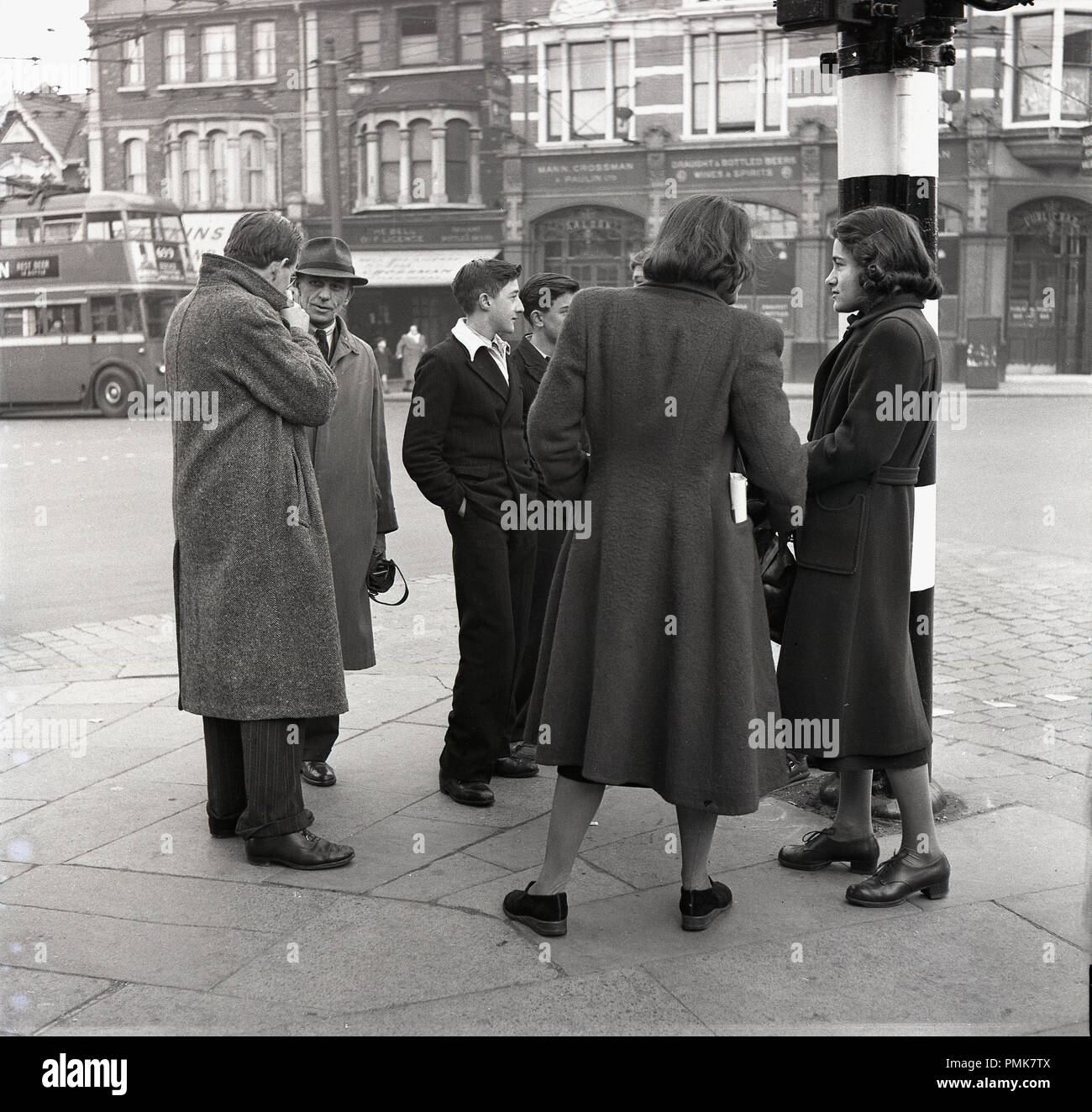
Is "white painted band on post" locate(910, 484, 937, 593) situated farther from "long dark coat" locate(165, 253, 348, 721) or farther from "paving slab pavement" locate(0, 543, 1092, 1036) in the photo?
"long dark coat" locate(165, 253, 348, 721)

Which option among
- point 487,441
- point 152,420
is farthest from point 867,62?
point 152,420

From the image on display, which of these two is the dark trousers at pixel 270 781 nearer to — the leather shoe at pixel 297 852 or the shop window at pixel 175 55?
the leather shoe at pixel 297 852

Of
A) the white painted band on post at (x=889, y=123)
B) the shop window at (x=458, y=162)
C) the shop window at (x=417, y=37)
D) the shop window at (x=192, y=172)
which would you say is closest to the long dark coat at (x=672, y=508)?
the white painted band on post at (x=889, y=123)

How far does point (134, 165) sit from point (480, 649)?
112ft

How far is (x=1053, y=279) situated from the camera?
3059cm

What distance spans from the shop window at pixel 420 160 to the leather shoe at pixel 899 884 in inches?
1246

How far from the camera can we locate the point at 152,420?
977 inches

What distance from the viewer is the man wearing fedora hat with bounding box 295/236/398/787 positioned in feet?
16.1

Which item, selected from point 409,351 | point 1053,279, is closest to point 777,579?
point 409,351

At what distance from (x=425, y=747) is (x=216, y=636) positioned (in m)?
1.48

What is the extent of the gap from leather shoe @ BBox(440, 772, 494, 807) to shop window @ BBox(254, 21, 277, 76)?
32960mm

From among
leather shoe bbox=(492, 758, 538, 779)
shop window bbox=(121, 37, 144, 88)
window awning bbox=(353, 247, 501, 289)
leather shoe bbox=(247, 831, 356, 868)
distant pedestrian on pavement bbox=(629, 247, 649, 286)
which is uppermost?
shop window bbox=(121, 37, 144, 88)

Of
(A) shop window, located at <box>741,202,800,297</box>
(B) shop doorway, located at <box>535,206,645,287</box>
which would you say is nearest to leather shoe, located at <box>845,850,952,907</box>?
(A) shop window, located at <box>741,202,800,297</box>
